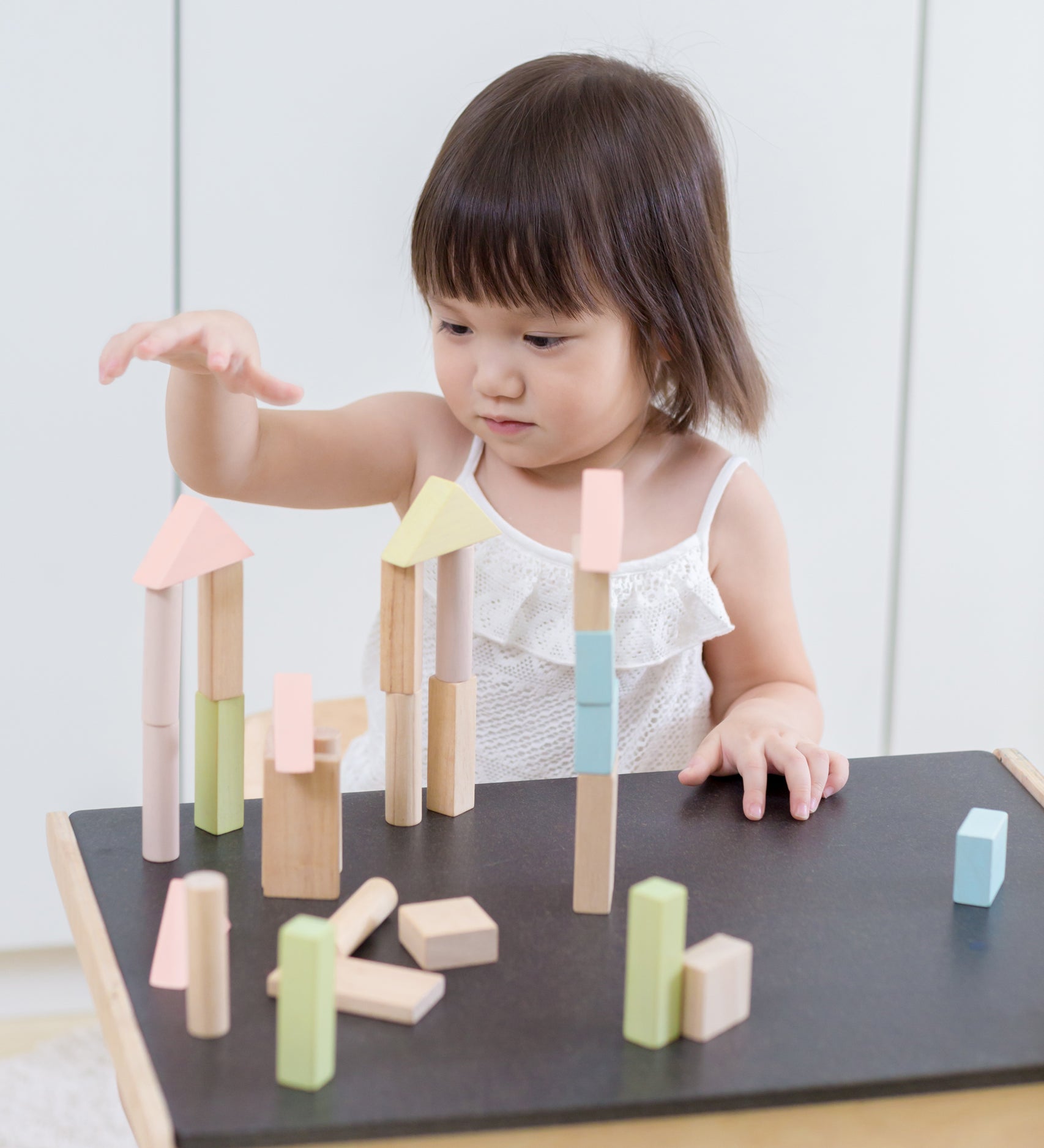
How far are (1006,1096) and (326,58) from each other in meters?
1.22

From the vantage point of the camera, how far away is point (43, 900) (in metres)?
1.43

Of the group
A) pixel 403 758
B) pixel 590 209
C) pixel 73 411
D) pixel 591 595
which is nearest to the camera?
pixel 591 595

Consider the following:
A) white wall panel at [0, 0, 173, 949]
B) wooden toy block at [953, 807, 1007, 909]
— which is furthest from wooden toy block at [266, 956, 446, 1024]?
white wall panel at [0, 0, 173, 949]

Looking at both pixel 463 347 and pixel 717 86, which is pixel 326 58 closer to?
pixel 717 86

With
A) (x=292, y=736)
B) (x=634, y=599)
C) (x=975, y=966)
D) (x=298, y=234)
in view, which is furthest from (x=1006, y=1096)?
(x=298, y=234)

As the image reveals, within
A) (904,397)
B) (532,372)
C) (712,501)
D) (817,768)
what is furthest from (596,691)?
(904,397)

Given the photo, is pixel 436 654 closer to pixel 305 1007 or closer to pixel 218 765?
pixel 218 765

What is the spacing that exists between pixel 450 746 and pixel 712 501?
1.32 ft

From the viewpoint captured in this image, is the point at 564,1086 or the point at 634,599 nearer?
the point at 564,1086

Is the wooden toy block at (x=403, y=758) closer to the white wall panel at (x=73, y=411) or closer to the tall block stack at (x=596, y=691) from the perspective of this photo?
the tall block stack at (x=596, y=691)

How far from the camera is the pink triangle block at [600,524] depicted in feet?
1.68

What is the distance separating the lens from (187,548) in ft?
1.87

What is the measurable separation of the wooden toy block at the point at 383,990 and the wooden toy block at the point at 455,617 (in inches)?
7.4

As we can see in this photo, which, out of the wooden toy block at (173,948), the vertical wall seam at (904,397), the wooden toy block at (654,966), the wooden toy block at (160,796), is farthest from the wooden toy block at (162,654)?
the vertical wall seam at (904,397)
